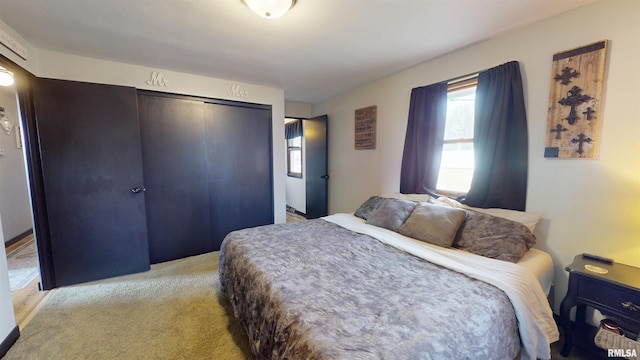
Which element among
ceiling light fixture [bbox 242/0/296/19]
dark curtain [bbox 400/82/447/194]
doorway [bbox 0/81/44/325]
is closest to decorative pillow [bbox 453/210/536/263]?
dark curtain [bbox 400/82/447/194]

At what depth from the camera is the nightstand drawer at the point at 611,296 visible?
4.47 ft

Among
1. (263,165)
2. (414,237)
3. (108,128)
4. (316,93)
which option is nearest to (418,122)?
(414,237)

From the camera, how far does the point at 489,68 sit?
2244 millimetres

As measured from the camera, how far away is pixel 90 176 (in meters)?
2.48

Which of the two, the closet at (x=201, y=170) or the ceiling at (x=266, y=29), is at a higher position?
the ceiling at (x=266, y=29)

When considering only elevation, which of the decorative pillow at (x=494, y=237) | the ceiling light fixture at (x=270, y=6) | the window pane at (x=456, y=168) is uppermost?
the ceiling light fixture at (x=270, y=6)

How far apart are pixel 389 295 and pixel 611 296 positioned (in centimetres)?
134

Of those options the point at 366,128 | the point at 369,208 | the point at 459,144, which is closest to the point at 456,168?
the point at 459,144

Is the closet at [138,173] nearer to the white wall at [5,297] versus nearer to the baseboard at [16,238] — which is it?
the white wall at [5,297]

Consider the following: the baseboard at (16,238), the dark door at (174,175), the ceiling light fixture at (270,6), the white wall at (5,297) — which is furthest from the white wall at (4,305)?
the baseboard at (16,238)

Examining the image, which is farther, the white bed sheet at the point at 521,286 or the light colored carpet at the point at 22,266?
the light colored carpet at the point at 22,266

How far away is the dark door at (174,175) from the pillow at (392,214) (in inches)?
88.6

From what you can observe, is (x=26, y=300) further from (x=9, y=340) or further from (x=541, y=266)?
(x=541, y=266)

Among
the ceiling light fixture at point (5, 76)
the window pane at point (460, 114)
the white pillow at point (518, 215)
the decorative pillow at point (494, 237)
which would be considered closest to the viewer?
the decorative pillow at point (494, 237)
